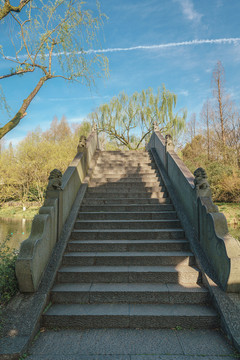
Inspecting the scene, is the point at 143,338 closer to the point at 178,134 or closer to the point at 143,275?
the point at 143,275

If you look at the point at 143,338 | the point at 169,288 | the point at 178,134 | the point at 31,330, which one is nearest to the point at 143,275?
the point at 169,288

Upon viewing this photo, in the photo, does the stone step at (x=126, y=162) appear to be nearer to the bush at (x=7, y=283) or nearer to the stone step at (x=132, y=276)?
the stone step at (x=132, y=276)

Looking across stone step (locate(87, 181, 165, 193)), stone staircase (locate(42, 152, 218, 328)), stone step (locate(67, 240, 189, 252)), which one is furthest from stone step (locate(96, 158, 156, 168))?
stone step (locate(67, 240, 189, 252))

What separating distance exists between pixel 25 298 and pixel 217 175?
1618cm

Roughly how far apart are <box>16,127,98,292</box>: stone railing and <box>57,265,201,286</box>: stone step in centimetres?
52

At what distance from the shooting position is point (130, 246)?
4613 mm

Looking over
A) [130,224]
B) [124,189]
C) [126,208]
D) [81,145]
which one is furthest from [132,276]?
[81,145]

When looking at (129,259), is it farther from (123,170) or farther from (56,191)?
(123,170)

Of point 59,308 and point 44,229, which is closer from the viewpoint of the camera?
point 59,308

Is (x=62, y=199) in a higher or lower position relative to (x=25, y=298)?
higher

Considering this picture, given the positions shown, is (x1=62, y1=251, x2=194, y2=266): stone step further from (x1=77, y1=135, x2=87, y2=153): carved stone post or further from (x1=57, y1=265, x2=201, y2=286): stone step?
(x1=77, y1=135, x2=87, y2=153): carved stone post

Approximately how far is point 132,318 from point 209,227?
197 cm

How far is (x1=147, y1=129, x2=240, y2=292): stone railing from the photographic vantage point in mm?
3395

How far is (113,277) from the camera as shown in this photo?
155 inches
